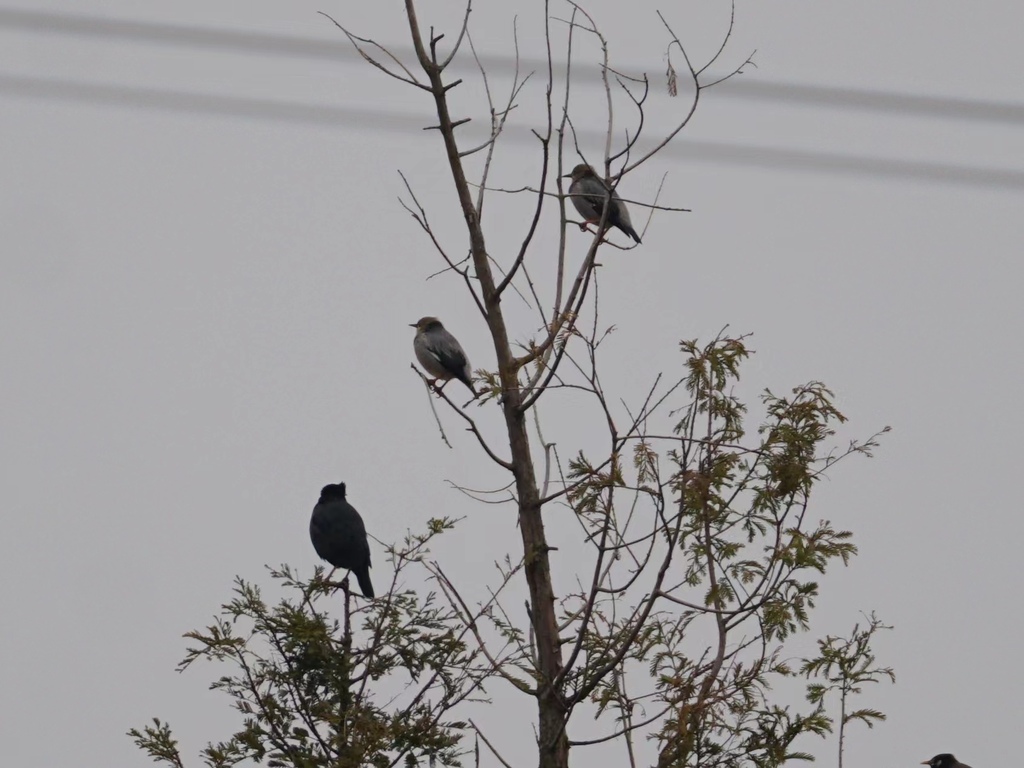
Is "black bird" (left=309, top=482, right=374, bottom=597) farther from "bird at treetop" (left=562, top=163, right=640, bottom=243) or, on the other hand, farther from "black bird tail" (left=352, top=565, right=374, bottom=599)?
"bird at treetop" (left=562, top=163, right=640, bottom=243)

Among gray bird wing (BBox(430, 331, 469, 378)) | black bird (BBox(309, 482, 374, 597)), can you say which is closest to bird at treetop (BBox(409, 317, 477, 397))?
gray bird wing (BBox(430, 331, 469, 378))

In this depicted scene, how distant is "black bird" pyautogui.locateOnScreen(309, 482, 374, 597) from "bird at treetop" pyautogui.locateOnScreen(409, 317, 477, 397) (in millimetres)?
1748

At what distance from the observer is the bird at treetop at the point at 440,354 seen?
8.98 metres

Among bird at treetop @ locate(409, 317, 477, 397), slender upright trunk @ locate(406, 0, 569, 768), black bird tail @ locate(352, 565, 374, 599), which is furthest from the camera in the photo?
bird at treetop @ locate(409, 317, 477, 397)

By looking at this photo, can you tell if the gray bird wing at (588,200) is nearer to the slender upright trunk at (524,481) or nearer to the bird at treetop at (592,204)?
the bird at treetop at (592,204)

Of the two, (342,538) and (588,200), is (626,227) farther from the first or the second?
(342,538)

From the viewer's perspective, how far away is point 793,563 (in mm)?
4758

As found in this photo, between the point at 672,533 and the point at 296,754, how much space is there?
1.68m

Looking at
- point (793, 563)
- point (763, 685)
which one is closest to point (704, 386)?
point (793, 563)

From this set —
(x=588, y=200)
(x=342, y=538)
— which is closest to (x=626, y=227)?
(x=588, y=200)

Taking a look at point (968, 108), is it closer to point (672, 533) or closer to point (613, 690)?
point (672, 533)

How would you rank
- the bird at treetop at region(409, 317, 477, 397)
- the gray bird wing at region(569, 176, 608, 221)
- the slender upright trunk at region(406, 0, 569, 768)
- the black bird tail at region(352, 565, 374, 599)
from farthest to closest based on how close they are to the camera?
the bird at treetop at region(409, 317, 477, 397), the gray bird wing at region(569, 176, 608, 221), the black bird tail at region(352, 565, 374, 599), the slender upright trunk at region(406, 0, 569, 768)

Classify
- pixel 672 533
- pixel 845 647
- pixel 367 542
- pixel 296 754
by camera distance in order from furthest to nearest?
pixel 367 542 → pixel 845 647 → pixel 296 754 → pixel 672 533

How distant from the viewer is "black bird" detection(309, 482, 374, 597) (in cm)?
703
